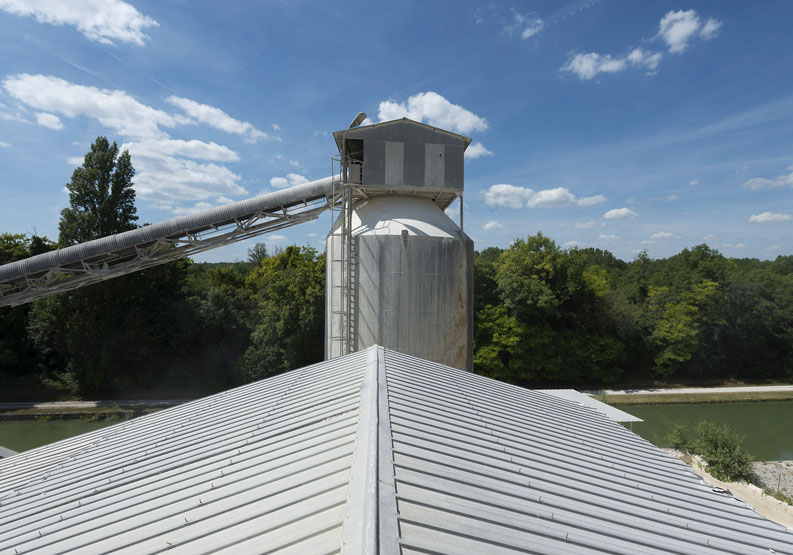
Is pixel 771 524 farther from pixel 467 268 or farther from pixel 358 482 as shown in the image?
pixel 467 268

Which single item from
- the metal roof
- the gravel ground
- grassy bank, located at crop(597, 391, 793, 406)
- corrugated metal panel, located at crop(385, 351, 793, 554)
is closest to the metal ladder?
the metal roof

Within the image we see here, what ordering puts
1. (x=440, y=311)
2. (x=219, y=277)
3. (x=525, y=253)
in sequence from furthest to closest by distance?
1. (x=219, y=277)
2. (x=525, y=253)
3. (x=440, y=311)

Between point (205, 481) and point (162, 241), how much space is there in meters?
12.1

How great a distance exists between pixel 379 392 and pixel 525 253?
26.3m

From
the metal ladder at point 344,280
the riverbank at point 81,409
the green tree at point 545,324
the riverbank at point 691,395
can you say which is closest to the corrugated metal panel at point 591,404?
the metal ladder at point 344,280

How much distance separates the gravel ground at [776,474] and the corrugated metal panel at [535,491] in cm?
1345

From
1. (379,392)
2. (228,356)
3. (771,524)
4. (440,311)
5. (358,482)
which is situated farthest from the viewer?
(228,356)

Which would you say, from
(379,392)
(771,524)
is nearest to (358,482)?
(379,392)

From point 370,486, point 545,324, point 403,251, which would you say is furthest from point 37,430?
point 545,324

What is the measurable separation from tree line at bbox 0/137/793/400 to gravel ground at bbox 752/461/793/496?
12.8 m

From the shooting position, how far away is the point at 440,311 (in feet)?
35.7

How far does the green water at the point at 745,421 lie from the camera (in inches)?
758

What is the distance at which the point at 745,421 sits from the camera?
2292 cm

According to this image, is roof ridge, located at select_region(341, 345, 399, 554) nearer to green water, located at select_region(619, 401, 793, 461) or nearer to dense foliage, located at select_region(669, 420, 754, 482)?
dense foliage, located at select_region(669, 420, 754, 482)
